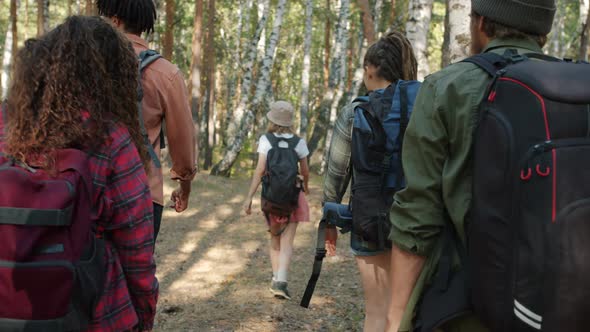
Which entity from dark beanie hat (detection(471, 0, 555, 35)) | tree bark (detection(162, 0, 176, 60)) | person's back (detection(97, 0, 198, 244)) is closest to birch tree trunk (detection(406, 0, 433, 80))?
person's back (detection(97, 0, 198, 244))

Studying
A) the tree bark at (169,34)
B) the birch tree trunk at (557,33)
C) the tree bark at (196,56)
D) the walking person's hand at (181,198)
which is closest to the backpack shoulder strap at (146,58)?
the walking person's hand at (181,198)

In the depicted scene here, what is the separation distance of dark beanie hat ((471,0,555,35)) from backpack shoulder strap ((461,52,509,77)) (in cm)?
18

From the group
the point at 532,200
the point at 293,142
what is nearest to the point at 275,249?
the point at 293,142

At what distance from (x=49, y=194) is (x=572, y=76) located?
166cm

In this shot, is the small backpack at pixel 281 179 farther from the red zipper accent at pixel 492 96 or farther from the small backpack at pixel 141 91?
the red zipper accent at pixel 492 96

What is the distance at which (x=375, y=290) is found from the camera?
4266mm

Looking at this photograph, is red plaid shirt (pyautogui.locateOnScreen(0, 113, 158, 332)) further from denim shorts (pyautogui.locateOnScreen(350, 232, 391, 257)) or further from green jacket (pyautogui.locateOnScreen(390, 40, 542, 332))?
denim shorts (pyautogui.locateOnScreen(350, 232, 391, 257))

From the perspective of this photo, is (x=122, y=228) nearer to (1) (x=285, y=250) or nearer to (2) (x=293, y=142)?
(2) (x=293, y=142)

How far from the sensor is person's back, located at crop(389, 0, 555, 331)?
2104 mm

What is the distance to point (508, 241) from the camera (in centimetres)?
187

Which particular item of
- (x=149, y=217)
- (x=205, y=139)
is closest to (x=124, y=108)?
(x=149, y=217)

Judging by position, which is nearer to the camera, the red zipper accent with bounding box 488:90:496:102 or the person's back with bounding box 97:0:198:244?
the red zipper accent with bounding box 488:90:496:102

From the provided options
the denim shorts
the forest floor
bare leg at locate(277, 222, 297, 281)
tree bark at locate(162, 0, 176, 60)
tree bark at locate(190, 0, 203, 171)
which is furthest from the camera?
tree bark at locate(190, 0, 203, 171)

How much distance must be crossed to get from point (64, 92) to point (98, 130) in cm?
Answer: 18
